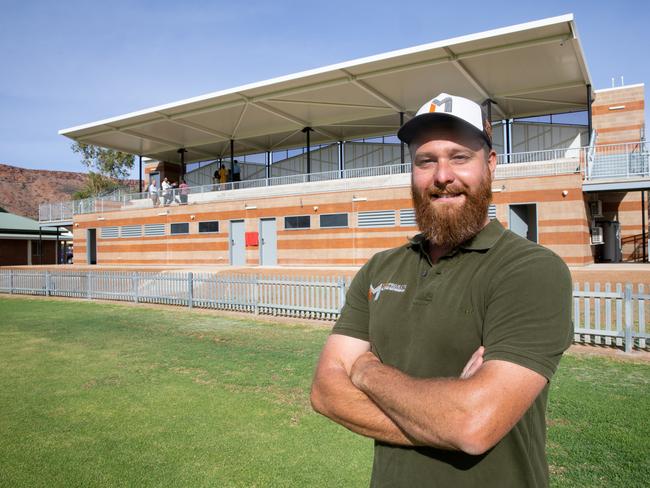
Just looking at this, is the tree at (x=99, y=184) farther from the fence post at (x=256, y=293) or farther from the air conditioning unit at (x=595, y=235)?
the air conditioning unit at (x=595, y=235)

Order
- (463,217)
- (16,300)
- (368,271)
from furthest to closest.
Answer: (16,300) → (368,271) → (463,217)

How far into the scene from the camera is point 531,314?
4.56 ft

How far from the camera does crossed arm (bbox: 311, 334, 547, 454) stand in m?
1.34

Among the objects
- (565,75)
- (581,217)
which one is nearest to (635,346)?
(581,217)

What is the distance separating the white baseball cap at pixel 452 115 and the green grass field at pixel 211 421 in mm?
3005

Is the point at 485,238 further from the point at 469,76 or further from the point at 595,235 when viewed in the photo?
the point at 595,235

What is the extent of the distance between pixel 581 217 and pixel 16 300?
893 inches

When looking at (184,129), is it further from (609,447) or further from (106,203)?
(609,447)

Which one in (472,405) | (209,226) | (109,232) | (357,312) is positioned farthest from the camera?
(109,232)

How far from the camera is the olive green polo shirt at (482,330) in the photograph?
54.3 inches

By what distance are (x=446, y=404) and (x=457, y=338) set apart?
0.20 m

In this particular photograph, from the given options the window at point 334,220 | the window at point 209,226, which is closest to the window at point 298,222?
the window at point 334,220

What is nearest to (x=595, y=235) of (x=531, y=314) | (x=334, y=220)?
(x=334, y=220)

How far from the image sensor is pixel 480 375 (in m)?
1.36
